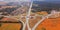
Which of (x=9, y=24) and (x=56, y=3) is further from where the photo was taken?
(x=56, y=3)

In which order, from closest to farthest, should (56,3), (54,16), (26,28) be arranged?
(26,28) → (54,16) → (56,3)

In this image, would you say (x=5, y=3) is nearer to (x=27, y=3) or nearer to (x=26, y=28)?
(x=27, y=3)

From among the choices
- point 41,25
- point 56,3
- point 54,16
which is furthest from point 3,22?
point 56,3

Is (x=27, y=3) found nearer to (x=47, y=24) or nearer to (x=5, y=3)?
(x=5, y=3)

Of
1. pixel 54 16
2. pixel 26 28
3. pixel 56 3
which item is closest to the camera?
pixel 26 28

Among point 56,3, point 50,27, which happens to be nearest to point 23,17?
point 50,27

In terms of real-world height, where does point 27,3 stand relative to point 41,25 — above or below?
above

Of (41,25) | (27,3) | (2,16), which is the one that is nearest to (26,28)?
(41,25)

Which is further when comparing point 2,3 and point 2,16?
point 2,3

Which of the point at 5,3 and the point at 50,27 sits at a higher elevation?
the point at 5,3
